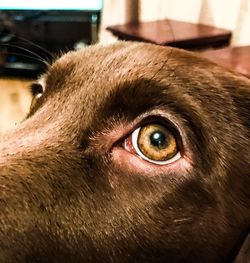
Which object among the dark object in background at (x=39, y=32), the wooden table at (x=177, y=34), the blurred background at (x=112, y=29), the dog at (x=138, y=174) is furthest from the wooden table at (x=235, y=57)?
the dark object in background at (x=39, y=32)

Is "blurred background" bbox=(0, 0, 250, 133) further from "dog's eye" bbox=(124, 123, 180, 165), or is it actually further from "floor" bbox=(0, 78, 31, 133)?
"dog's eye" bbox=(124, 123, 180, 165)

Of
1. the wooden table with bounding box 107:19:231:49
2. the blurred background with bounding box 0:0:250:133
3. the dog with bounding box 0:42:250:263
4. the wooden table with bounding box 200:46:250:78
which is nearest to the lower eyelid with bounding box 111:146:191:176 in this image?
the dog with bounding box 0:42:250:263

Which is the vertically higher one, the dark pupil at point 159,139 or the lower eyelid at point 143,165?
the dark pupil at point 159,139

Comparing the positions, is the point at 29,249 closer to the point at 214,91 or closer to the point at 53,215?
the point at 53,215

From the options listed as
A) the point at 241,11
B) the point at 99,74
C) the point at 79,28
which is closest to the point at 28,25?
the point at 79,28

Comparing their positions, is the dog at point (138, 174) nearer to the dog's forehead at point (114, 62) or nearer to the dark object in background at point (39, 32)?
the dog's forehead at point (114, 62)

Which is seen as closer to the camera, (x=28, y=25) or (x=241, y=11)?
(x=241, y=11)

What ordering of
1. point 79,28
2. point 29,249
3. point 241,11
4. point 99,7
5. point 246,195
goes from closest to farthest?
point 29,249 → point 246,195 → point 241,11 → point 99,7 → point 79,28

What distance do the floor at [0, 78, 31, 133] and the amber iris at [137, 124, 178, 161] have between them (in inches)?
110

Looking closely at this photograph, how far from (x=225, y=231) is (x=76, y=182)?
0.30 meters

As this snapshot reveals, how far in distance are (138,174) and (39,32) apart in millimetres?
4500

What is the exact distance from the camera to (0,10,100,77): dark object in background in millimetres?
4973

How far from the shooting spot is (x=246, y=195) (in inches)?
39.6

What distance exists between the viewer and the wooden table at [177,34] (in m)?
2.55
